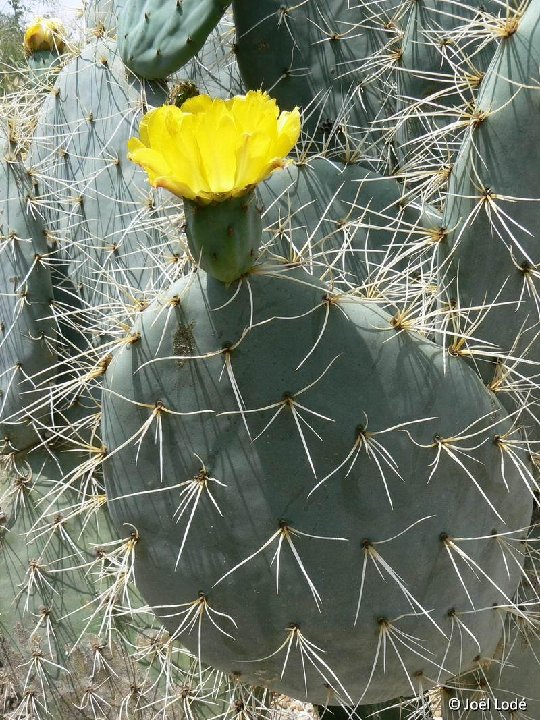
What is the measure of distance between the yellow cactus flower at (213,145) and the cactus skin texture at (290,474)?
19 cm

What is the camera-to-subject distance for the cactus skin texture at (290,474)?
1.15 meters

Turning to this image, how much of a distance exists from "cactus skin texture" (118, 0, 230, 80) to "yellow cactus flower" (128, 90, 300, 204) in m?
0.87

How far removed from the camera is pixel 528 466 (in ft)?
4.43

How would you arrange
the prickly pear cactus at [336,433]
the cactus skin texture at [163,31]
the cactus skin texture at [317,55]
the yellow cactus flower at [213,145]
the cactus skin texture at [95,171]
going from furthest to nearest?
1. the cactus skin texture at [95,171]
2. the cactus skin texture at [317,55]
3. the cactus skin texture at [163,31]
4. the prickly pear cactus at [336,433]
5. the yellow cactus flower at [213,145]

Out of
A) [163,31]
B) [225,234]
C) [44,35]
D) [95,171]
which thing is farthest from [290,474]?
[44,35]

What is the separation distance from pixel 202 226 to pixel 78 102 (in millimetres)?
1328

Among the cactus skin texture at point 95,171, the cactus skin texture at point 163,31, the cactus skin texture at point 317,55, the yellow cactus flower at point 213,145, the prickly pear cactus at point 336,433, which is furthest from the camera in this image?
the cactus skin texture at point 95,171

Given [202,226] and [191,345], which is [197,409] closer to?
[191,345]

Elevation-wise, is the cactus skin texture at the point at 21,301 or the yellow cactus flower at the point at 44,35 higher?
the yellow cactus flower at the point at 44,35

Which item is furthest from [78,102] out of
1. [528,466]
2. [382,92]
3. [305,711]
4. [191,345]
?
[305,711]

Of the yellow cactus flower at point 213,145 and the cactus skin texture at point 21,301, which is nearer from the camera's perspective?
the yellow cactus flower at point 213,145

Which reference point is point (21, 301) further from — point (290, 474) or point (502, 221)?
point (502, 221)

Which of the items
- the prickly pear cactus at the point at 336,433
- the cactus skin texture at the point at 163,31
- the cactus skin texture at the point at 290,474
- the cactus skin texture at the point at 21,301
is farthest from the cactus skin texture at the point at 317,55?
the cactus skin texture at the point at 290,474

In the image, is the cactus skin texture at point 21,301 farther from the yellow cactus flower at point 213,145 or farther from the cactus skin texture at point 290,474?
the yellow cactus flower at point 213,145
